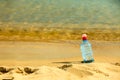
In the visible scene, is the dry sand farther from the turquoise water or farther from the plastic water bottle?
the turquoise water

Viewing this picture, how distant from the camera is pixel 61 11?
63.8ft

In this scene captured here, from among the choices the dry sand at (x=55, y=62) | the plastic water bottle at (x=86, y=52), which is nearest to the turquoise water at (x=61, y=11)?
the dry sand at (x=55, y=62)

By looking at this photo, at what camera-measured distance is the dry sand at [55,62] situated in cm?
811

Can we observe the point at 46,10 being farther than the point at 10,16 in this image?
Yes

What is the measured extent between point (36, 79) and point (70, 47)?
513 cm

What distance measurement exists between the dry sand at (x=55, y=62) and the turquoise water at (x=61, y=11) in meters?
4.38

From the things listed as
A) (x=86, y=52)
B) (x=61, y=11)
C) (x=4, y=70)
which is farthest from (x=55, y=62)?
(x=61, y=11)

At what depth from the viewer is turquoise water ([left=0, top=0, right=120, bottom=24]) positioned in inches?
704

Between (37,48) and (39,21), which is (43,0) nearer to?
(39,21)

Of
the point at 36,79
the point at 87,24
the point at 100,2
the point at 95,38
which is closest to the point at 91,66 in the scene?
the point at 36,79

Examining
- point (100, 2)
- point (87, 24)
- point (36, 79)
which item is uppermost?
point (100, 2)

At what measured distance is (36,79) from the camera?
7.79 metres

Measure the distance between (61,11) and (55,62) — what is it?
8948 millimetres

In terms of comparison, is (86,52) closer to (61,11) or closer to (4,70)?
(4,70)
